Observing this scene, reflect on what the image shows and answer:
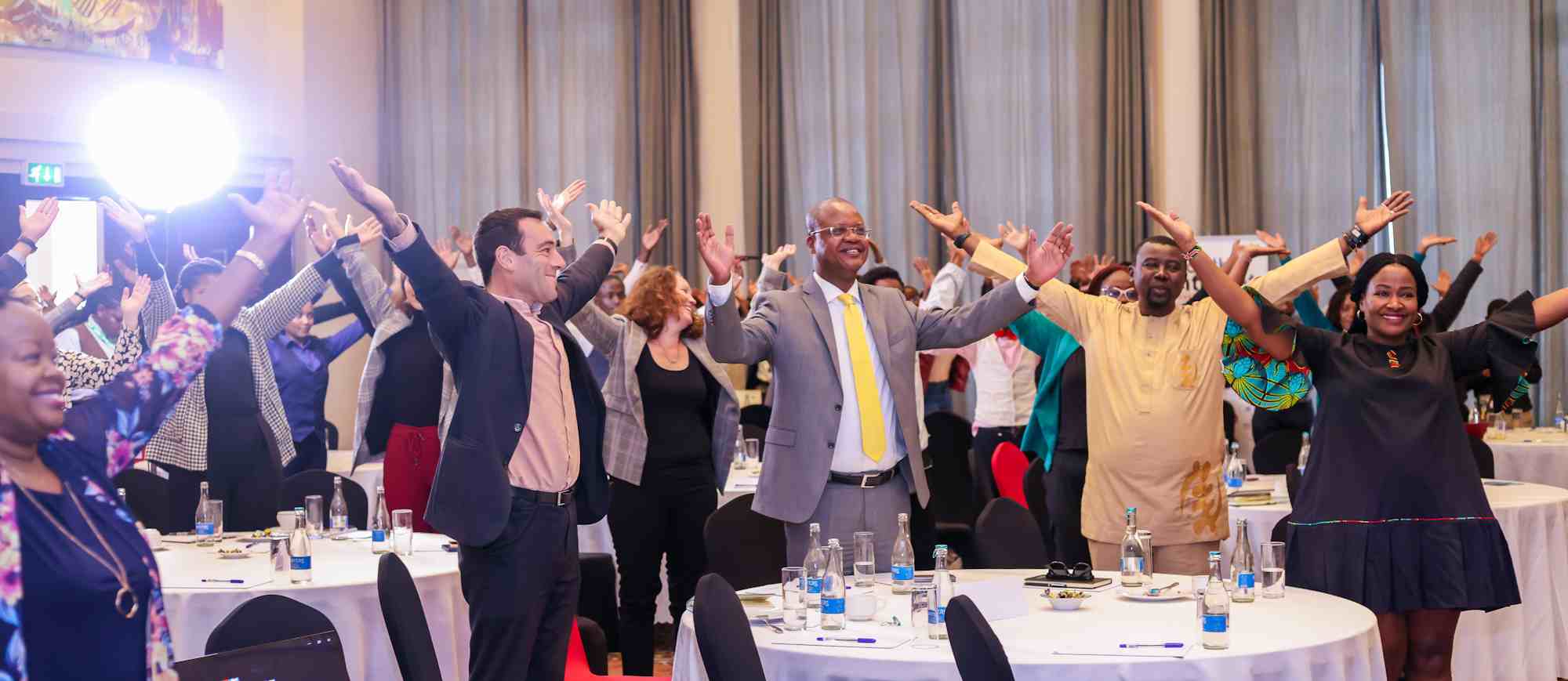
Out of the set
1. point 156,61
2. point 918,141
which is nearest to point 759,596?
point 918,141

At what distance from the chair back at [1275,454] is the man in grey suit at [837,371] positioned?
9.79 feet

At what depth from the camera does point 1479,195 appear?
962cm

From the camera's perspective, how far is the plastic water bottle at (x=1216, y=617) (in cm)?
290

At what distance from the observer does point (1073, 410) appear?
5.47 metres

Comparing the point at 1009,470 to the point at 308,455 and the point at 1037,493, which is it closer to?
the point at 1037,493

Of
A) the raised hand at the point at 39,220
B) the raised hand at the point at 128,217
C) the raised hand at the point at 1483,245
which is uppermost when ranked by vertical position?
the raised hand at the point at 1483,245

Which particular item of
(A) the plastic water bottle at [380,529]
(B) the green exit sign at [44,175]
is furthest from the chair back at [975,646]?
(B) the green exit sign at [44,175]

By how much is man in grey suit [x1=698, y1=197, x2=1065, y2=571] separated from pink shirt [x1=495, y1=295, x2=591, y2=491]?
24.0 inches

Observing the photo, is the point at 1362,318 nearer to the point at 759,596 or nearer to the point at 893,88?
the point at 759,596

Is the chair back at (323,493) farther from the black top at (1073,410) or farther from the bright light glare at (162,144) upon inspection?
the bright light glare at (162,144)

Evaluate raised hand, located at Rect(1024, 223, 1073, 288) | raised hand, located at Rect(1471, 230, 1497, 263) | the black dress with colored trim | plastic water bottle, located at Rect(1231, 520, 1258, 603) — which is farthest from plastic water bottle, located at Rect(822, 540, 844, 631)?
raised hand, located at Rect(1471, 230, 1497, 263)

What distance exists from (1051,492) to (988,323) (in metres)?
1.44

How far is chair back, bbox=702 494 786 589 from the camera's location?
13.6ft

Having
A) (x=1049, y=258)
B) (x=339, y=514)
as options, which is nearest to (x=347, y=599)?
(x=339, y=514)
